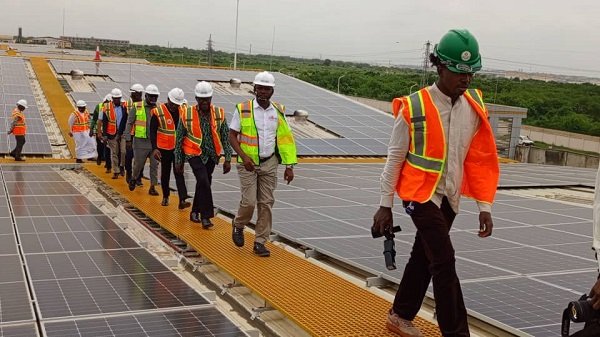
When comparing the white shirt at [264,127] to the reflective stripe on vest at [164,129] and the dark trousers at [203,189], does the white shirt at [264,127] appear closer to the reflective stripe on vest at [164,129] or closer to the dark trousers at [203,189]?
the dark trousers at [203,189]

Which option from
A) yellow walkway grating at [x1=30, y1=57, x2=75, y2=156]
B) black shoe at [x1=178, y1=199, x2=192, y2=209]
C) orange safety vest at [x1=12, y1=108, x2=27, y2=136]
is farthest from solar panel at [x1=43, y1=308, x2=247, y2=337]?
yellow walkway grating at [x1=30, y1=57, x2=75, y2=156]

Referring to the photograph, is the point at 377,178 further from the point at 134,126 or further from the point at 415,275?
the point at 415,275

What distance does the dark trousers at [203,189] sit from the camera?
8.44m

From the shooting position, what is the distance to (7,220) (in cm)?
859

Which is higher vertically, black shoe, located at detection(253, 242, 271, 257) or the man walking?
the man walking

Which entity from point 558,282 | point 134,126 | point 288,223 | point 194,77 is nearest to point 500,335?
point 558,282

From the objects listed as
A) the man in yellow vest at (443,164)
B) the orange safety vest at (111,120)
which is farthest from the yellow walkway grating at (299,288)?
the orange safety vest at (111,120)

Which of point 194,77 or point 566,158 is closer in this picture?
point 194,77

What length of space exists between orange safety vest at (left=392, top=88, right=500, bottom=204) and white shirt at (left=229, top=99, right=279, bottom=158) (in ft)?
9.28

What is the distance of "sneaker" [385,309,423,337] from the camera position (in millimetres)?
4672

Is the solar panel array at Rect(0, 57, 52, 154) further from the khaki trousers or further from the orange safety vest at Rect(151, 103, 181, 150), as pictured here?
the khaki trousers

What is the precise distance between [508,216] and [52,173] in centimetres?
877

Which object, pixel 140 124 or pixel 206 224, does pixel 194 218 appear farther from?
pixel 140 124

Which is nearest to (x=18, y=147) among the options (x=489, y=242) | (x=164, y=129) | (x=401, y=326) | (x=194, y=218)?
(x=164, y=129)
